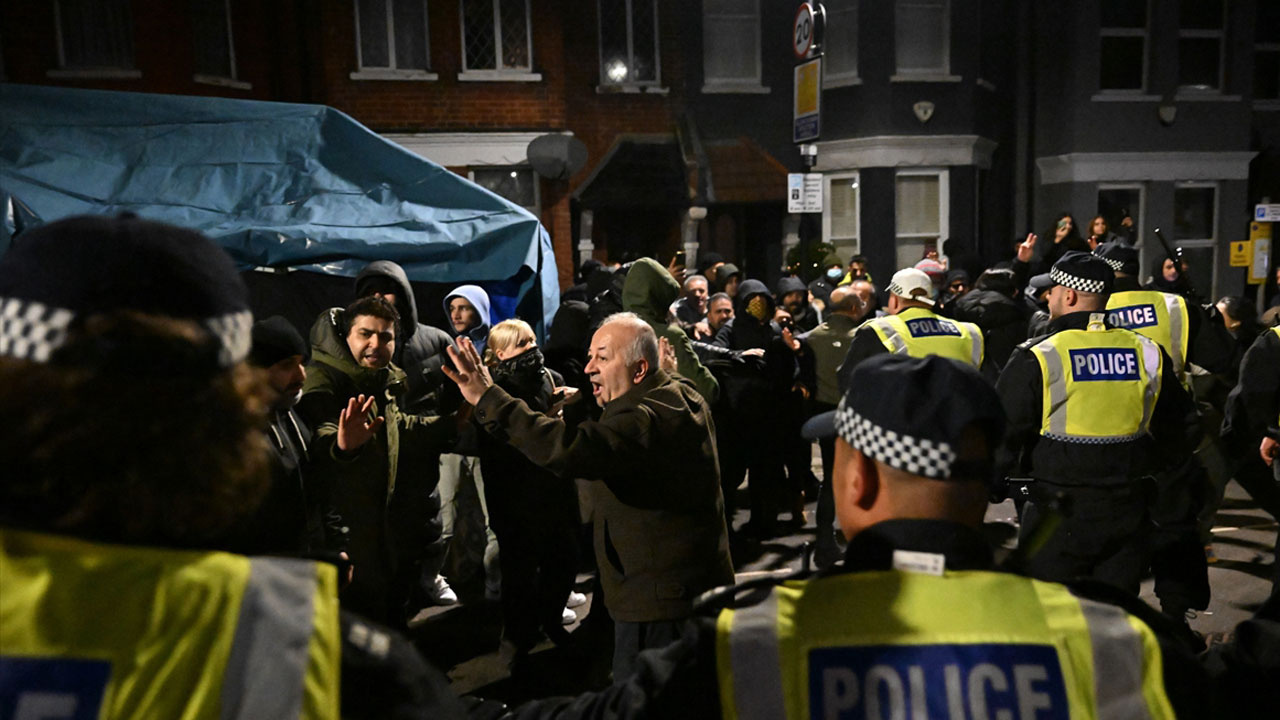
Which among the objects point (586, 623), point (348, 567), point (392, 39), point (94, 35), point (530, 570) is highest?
point (392, 39)

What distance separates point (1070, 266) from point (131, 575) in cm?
462

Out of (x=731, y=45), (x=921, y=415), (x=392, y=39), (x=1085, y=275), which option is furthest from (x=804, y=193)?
(x=921, y=415)

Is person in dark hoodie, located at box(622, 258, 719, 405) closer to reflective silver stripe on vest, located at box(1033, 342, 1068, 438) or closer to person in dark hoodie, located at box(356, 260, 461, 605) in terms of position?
person in dark hoodie, located at box(356, 260, 461, 605)

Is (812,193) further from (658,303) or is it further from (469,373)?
(469,373)

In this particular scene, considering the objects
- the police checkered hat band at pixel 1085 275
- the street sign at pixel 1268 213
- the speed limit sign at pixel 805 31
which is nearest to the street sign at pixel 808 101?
the speed limit sign at pixel 805 31

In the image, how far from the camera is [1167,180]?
18.1 meters

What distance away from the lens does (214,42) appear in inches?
578

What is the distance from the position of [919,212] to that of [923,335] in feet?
40.1

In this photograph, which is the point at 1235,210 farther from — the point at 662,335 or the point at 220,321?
the point at 220,321

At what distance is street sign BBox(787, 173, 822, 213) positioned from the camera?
40.8ft

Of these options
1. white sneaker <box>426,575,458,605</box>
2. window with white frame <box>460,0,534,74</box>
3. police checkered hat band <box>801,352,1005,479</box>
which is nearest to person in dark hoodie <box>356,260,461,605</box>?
white sneaker <box>426,575,458,605</box>

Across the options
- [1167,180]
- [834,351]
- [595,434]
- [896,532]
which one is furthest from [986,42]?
[896,532]

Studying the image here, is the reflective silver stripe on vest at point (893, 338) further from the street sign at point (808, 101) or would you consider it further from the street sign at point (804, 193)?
the street sign at point (808, 101)

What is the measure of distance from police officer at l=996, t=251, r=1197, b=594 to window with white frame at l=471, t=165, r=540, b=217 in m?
12.4
